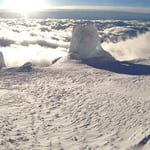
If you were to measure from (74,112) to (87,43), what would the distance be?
26595 mm

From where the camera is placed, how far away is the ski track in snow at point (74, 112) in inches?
567

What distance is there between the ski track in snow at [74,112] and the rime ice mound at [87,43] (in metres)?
14.0

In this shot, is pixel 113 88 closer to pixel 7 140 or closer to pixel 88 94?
pixel 88 94

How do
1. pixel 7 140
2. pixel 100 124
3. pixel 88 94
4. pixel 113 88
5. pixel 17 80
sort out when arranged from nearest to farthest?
pixel 7 140, pixel 100 124, pixel 88 94, pixel 113 88, pixel 17 80

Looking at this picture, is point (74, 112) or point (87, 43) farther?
point (87, 43)

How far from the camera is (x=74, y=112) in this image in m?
18.5

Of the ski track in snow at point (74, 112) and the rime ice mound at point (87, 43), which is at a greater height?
the rime ice mound at point (87, 43)

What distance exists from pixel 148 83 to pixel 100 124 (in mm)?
11931

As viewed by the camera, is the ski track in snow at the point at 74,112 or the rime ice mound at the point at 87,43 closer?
the ski track in snow at the point at 74,112

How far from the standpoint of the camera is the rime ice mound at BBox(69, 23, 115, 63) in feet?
141

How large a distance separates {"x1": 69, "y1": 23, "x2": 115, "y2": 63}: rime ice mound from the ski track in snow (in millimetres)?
13972

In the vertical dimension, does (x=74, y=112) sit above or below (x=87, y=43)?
below

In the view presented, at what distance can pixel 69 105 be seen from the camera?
65.4 feet

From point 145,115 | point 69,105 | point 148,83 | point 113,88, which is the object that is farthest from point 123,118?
point 148,83
